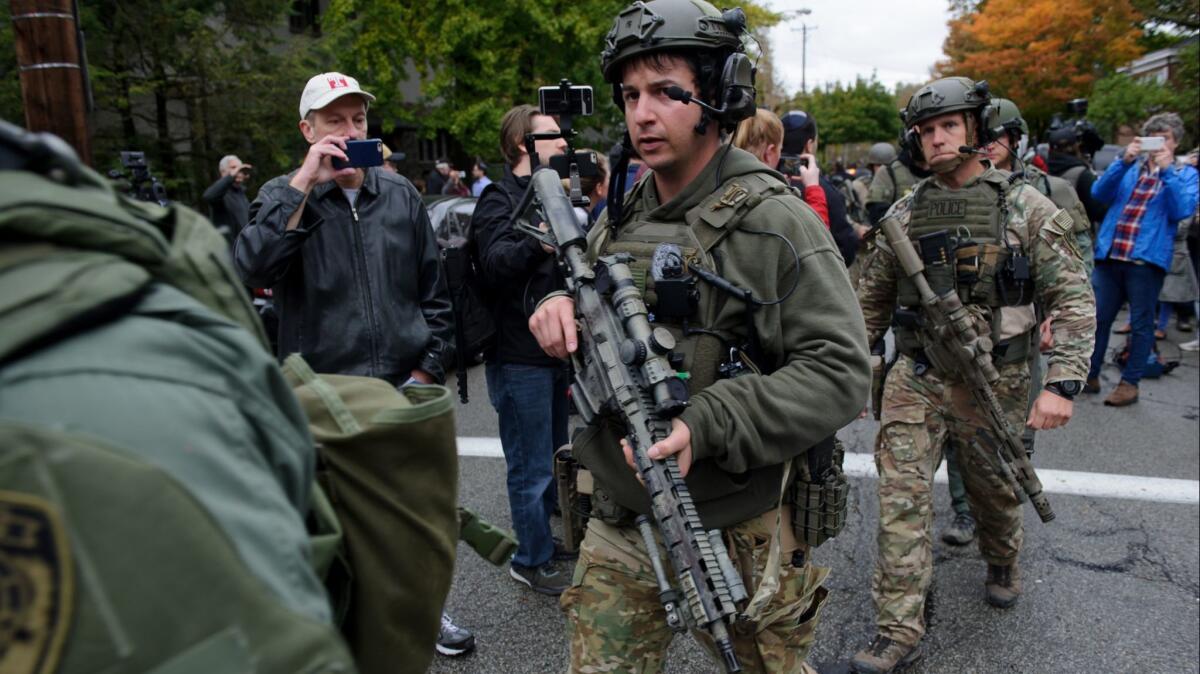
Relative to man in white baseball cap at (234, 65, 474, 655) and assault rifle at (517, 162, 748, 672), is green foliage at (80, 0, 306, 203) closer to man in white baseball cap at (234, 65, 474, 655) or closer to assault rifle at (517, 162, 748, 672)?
man in white baseball cap at (234, 65, 474, 655)

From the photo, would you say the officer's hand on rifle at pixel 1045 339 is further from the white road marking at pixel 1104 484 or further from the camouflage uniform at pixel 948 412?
the white road marking at pixel 1104 484

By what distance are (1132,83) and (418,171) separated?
1819 cm

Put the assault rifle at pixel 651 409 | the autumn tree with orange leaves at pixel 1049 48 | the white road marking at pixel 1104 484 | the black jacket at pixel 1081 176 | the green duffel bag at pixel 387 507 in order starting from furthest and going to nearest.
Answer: the autumn tree with orange leaves at pixel 1049 48
the black jacket at pixel 1081 176
the white road marking at pixel 1104 484
the assault rifle at pixel 651 409
the green duffel bag at pixel 387 507

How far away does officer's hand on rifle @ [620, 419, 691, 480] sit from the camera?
6.05 feet

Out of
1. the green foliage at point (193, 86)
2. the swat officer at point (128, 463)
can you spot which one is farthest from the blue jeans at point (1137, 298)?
the green foliage at point (193, 86)

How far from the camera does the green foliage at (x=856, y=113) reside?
45.2m

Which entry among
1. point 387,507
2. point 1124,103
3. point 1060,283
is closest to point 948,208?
point 1060,283

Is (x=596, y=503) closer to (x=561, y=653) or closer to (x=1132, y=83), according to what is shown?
(x=561, y=653)

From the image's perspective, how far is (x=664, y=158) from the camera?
2162 mm

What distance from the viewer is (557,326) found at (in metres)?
2.18

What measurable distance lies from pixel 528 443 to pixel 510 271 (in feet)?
2.60

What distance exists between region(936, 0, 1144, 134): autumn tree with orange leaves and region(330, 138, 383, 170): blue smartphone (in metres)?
24.9

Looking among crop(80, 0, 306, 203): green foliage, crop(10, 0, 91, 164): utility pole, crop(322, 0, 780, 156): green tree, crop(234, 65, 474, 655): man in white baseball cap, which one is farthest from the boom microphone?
crop(322, 0, 780, 156): green tree

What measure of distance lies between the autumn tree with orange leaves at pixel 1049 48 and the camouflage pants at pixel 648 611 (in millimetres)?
25230
